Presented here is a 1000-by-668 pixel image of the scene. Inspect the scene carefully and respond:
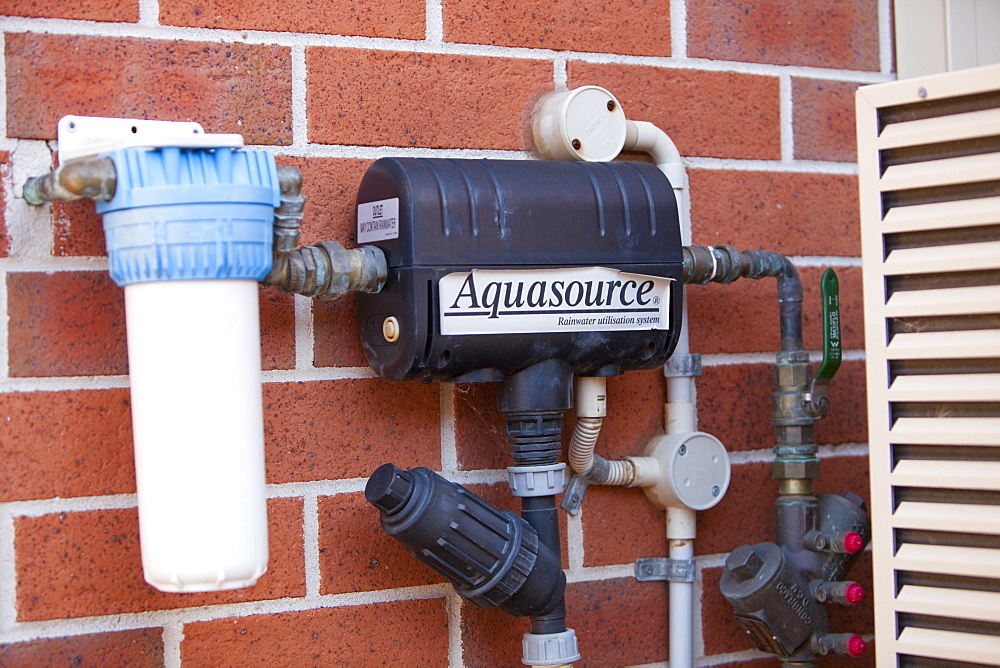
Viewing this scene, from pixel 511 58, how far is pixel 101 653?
0.66 meters

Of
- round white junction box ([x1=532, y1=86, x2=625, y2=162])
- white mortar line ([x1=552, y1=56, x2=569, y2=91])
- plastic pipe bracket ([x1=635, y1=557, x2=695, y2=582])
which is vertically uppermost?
white mortar line ([x1=552, y1=56, x2=569, y2=91])

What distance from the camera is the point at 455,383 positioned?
96 centimetres

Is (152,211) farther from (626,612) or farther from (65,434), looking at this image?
(626,612)

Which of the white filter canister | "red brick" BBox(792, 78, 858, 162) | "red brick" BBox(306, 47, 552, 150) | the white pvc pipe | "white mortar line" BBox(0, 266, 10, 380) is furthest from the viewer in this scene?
"red brick" BBox(792, 78, 858, 162)

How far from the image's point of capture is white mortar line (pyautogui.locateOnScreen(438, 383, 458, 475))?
0.97 m

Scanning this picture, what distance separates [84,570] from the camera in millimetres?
852

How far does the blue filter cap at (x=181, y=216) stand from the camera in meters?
0.70

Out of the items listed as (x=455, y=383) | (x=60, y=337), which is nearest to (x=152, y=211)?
(x=60, y=337)

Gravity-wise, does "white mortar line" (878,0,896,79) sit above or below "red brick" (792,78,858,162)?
above

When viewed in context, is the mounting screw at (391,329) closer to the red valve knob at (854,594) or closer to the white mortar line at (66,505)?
the white mortar line at (66,505)

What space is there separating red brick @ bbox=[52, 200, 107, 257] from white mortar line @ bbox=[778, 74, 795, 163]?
720 millimetres

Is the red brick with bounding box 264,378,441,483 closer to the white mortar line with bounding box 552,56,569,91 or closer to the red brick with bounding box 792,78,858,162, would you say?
the white mortar line with bounding box 552,56,569,91

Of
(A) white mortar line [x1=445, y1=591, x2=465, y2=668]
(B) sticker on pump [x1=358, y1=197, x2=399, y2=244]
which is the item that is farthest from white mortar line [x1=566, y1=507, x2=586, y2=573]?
(B) sticker on pump [x1=358, y1=197, x2=399, y2=244]

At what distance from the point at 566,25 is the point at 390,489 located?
19.9 inches
